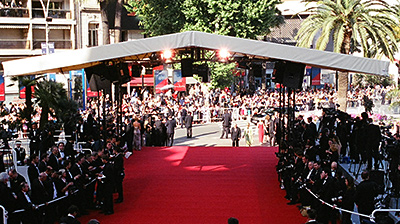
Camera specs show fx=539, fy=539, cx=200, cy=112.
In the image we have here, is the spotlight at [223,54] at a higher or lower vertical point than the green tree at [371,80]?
higher

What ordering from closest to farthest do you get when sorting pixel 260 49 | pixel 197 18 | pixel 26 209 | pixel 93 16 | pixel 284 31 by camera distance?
pixel 26 209 < pixel 260 49 < pixel 197 18 < pixel 93 16 < pixel 284 31

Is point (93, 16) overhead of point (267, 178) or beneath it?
overhead

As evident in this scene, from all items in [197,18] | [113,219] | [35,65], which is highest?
[197,18]

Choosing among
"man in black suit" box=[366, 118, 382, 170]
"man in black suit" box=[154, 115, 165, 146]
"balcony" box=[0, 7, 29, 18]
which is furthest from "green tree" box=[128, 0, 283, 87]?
"man in black suit" box=[366, 118, 382, 170]

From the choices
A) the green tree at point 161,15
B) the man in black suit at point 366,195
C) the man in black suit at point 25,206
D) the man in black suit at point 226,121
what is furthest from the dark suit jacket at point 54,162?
the green tree at point 161,15

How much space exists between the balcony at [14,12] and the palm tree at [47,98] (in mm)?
28232

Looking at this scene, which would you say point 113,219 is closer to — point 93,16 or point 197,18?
point 197,18

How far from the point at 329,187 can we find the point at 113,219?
498cm

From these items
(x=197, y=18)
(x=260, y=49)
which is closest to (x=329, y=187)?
(x=260, y=49)

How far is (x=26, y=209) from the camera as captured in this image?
35.2 ft

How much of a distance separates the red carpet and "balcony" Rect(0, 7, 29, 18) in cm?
3206

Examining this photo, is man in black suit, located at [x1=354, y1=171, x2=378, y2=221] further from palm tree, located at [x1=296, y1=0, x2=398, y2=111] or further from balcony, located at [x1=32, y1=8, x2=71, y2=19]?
balcony, located at [x1=32, y1=8, x2=71, y2=19]

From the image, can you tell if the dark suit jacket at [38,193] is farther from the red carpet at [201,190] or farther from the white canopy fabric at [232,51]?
the white canopy fabric at [232,51]

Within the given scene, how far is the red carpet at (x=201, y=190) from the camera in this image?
496 inches
